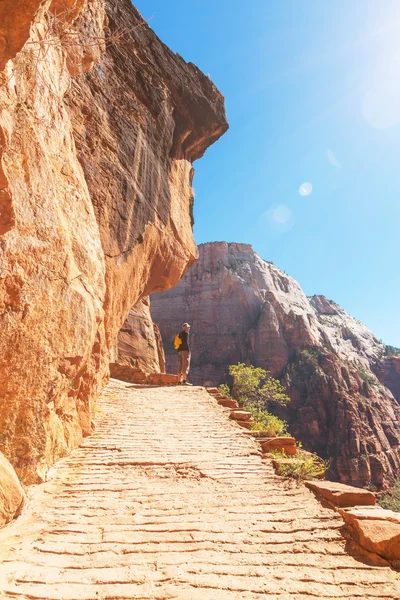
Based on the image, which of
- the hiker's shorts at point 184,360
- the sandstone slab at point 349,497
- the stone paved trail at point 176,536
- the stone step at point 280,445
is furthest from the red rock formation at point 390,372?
the stone paved trail at point 176,536

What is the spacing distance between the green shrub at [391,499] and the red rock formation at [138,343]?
24.7m

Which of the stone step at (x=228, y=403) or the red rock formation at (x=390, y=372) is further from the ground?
the red rock formation at (x=390, y=372)

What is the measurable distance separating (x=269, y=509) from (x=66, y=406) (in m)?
A: 3.32

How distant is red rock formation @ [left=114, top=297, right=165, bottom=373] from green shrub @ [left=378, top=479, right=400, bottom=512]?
2471cm

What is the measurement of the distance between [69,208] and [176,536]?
5.38 metres

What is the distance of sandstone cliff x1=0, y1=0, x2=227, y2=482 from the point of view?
3.93m

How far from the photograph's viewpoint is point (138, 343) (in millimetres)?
19703

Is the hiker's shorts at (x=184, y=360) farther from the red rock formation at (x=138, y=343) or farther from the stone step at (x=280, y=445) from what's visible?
the stone step at (x=280, y=445)

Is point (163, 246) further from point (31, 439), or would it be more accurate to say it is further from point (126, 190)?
point (31, 439)

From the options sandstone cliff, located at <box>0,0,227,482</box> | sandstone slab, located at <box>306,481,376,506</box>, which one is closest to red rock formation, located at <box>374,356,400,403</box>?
sandstone cliff, located at <box>0,0,227,482</box>

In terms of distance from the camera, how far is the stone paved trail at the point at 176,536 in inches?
100

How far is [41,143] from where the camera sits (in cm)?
509

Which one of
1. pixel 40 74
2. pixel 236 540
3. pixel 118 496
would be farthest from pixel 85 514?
pixel 40 74

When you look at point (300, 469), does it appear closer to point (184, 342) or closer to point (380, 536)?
point (380, 536)
